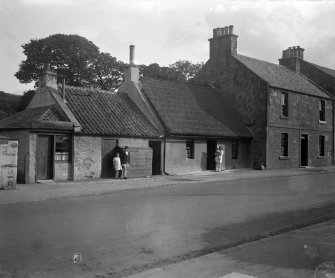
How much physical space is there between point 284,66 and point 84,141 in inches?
914

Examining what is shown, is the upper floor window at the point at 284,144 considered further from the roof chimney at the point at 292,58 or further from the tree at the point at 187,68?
the tree at the point at 187,68

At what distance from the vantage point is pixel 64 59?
42.8 meters

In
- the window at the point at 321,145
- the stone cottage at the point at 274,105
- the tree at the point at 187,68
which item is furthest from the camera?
the tree at the point at 187,68

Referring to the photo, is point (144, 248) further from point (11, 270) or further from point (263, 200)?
point (263, 200)

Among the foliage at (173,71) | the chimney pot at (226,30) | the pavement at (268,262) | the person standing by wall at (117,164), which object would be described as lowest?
the pavement at (268,262)

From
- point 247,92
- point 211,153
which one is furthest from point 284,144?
point 211,153

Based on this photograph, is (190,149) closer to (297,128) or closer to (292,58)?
(297,128)

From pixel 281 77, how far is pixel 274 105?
4291 mm

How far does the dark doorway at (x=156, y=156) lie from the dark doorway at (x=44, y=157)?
6.54 metres

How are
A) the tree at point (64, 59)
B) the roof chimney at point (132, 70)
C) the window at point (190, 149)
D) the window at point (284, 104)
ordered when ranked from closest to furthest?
the window at point (190, 149), the roof chimney at point (132, 70), the window at point (284, 104), the tree at point (64, 59)

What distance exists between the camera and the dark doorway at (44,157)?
1814 centimetres

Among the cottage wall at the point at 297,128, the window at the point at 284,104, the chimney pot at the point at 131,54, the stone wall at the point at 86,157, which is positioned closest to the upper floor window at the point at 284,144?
the cottage wall at the point at 297,128

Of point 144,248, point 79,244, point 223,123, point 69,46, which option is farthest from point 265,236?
point 69,46

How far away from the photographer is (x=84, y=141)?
19484 millimetres
